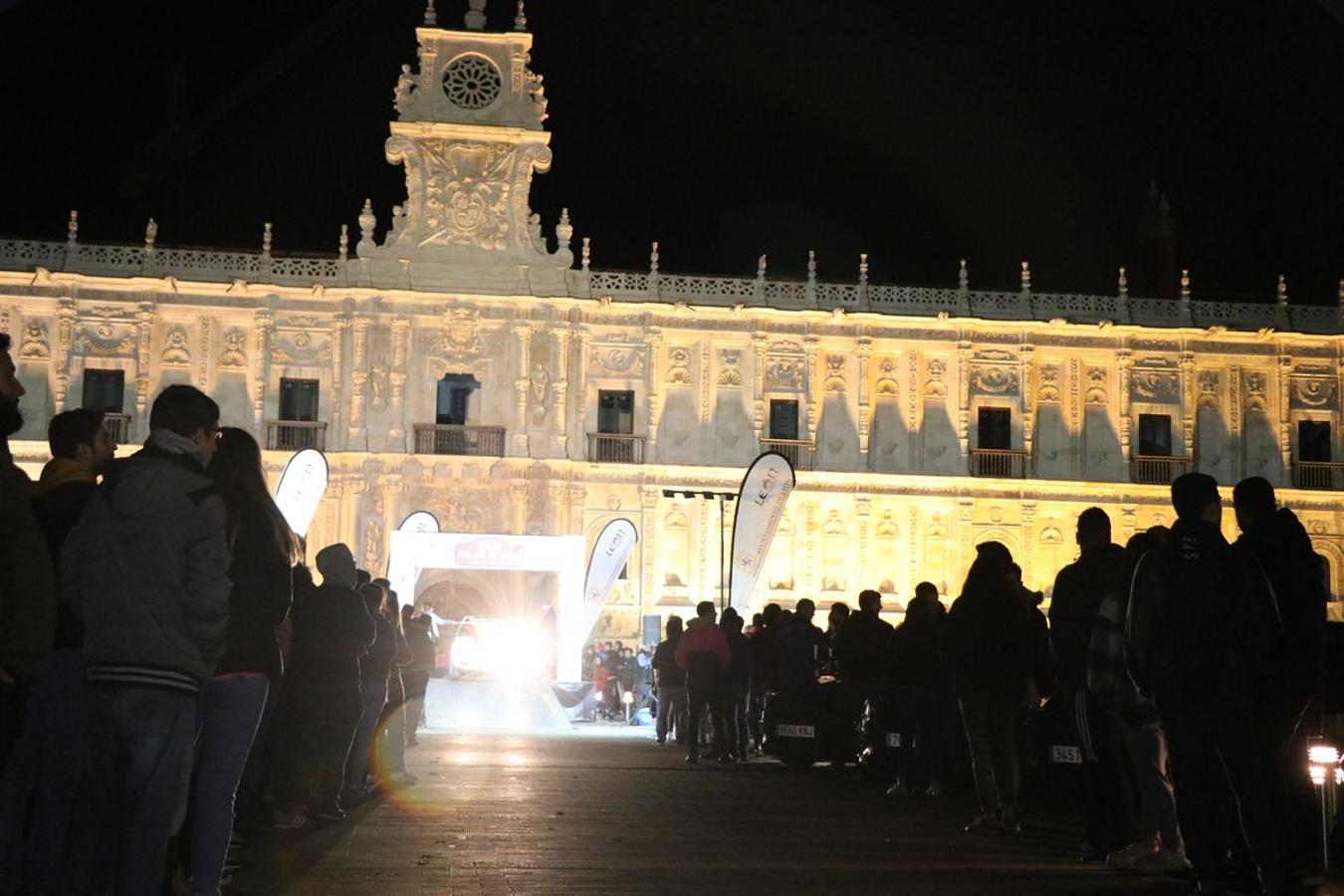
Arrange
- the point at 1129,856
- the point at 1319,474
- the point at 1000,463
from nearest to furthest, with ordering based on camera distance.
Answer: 1. the point at 1129,856
2. the point at 1000,463
3. the point at 1319,474

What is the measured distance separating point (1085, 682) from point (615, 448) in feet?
92.6

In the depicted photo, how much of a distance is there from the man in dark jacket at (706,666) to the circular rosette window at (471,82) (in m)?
21.9

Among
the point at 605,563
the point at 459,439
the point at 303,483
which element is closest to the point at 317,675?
the point at 303,483

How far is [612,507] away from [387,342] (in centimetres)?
594

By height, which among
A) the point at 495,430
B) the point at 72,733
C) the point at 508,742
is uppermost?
the point at 495,430

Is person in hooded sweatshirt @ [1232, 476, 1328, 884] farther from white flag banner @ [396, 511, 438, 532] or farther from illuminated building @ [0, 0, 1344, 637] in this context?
illuminated building @ [0, 0, 1344, 637]

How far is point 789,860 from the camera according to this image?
8.55 m

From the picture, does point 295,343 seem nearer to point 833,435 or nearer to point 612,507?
point 612,507

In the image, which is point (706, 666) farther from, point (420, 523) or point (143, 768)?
point (420, 523)

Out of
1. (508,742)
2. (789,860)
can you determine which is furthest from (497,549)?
(789,860)

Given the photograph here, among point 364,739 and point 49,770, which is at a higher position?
point 49,770

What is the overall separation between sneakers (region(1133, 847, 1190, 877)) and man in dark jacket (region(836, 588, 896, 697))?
21.0 feet

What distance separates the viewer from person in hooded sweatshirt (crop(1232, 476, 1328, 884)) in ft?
24.4

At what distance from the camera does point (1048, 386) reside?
1534 inches
